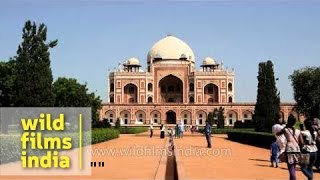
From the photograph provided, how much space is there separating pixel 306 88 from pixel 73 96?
18.4m

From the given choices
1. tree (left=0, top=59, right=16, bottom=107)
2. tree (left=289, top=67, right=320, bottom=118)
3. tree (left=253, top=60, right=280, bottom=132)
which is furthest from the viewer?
tree (left=289, top=67, right=320, bottom=118)

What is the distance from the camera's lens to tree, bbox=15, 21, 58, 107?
60.9 feet

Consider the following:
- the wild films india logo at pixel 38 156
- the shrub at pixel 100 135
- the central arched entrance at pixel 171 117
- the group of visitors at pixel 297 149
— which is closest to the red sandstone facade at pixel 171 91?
the central arched entrance at pixel 171 117

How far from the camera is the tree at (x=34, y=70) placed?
18.6 metres

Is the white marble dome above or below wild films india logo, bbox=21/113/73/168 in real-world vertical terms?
above

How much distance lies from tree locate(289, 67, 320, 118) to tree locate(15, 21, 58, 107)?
965 inches

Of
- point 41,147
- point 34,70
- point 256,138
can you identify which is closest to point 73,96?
point 34,70

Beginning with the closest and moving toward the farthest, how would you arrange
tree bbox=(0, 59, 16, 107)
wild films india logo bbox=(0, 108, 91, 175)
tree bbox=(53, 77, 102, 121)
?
wild films india logo bbox=(0, 108, 91, 175)
tree bbox=(0, 59, 16, 107)
tree bbox=(53, 77, 102, 121)

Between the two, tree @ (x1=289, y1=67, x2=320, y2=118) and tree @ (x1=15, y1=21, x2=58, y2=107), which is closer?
tree @ (x1=15, y1=21, x2=58, y2=107)

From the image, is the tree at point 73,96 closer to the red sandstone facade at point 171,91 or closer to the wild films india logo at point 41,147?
the red sandstone facade at point 171,91

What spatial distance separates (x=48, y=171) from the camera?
30.3 ft

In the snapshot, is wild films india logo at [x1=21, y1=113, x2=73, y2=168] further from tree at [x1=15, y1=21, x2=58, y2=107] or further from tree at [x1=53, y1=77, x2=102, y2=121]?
tree at [x1=53, y1=77, x2=102, y2=121]

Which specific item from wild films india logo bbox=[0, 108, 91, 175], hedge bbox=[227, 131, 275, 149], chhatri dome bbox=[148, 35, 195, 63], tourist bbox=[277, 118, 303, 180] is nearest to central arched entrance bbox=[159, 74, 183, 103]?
chhatri dome bbox=[148, 35, 195, 63]

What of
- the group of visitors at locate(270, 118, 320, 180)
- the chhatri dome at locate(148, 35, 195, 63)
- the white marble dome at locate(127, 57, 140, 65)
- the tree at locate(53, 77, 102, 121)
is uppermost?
the chhatri dome at locate(148, 35, 195, 63)
